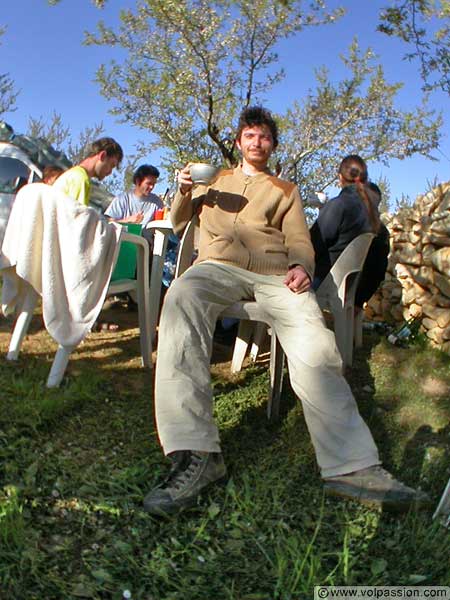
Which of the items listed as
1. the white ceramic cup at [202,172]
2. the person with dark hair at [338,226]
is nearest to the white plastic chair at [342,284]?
the person with dark hair at [338,226]

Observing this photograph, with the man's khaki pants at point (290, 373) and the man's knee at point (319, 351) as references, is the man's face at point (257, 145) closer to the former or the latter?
the man's khaki pants at point (290, 373)

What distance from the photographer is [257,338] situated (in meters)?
3.55

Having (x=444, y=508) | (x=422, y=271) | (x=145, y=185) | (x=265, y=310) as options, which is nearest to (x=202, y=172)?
(x=265, y=310)

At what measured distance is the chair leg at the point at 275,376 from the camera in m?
2.69

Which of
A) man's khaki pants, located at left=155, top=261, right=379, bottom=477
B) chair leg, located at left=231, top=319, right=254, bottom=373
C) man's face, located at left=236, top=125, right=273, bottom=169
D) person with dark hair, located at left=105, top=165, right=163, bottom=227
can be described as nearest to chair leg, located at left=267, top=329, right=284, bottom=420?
man's khaki pants, located at left=155, top=261, right=379, bottom=477

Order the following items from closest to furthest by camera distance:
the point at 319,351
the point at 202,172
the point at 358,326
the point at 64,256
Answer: the point at 319,351 < the point at 202,172 < the point at 64,256 < the point at 358,326

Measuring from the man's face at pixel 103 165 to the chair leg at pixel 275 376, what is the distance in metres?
1.58

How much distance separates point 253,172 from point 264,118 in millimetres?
274

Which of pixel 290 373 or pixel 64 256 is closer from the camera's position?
pixel 290 373

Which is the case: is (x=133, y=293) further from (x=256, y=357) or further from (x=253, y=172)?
(x=253, y=172)

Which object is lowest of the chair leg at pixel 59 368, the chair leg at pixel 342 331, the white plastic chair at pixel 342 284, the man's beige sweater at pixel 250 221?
the chair leg at pixel 59 368

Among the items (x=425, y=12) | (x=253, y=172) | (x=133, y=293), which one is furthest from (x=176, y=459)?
(x=425, y=12)

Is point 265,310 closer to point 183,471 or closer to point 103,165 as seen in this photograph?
point 183,471

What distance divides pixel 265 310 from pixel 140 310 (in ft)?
3.54
